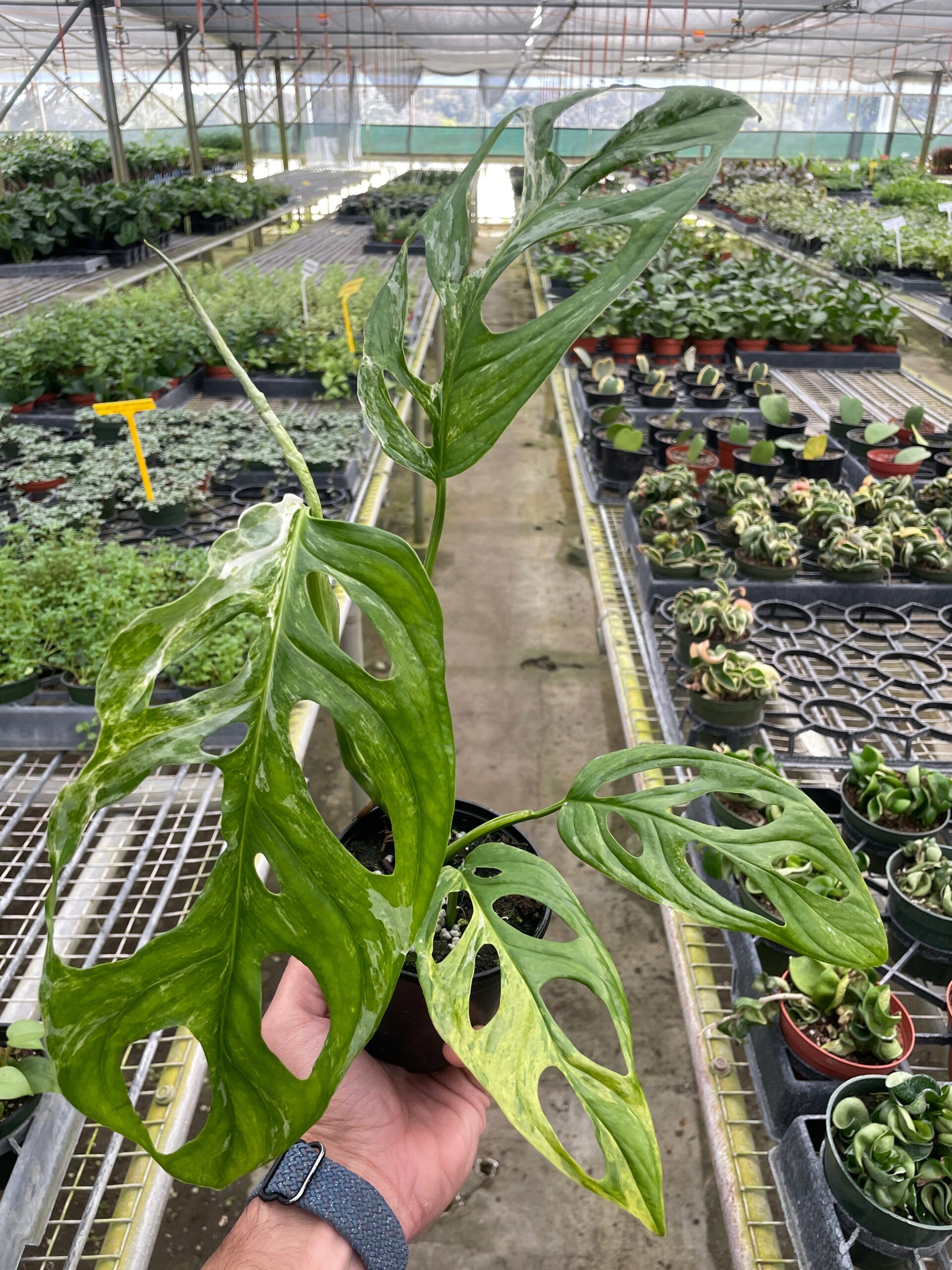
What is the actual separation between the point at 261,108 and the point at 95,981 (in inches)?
522

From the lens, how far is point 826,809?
156 cm

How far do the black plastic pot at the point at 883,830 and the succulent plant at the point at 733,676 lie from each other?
0.27 metres

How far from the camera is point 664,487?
2.51m

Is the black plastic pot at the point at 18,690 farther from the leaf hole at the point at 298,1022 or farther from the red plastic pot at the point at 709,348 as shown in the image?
the red plastic pot at the point at 709,348

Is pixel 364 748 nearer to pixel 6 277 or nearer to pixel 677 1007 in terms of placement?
pixel 677 1007

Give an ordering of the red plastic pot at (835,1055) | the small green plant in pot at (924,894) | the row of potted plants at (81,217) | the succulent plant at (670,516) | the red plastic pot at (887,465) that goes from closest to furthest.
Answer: the red plastic pot at (835,1055) < the small green plant in pot at (924,894) < the succulent plant at (670,516) < the red plastic pot at (887,465) < the row of potted plants at (81,217)

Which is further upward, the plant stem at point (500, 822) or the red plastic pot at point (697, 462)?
the plant stem at point (500, 822)

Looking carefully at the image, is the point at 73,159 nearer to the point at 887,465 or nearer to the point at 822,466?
the point at 822,466

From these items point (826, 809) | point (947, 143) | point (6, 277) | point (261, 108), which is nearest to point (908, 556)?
point (826, 809)

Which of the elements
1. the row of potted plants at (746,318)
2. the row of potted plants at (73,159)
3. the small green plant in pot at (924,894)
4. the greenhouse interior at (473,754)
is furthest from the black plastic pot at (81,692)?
the row of potted plants at (73,159)

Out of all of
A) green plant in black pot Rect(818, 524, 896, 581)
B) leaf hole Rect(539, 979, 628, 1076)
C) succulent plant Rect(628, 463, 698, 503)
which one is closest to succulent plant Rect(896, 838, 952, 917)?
leaf hole Rect(539, 979, 628, 1076)

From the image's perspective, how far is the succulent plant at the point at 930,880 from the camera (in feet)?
4.23

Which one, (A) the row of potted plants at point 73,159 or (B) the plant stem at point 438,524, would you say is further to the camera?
(A) the row of potted plants at point 73,159

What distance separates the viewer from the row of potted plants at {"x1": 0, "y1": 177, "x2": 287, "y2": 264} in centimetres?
439
